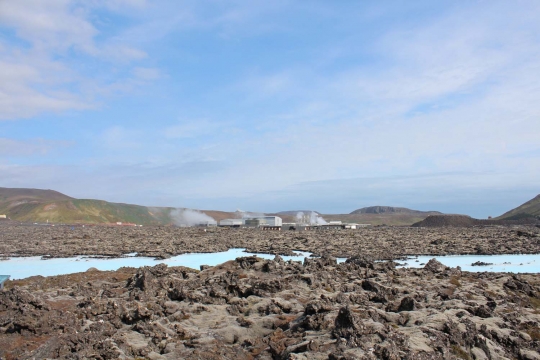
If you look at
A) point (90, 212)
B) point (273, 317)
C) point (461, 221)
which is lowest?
point (273, 317)

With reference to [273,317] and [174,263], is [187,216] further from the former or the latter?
[273,317]

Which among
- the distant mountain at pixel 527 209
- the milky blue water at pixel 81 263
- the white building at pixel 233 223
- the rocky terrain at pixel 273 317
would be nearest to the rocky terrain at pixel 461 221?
the distant mountain at pixel 527 209

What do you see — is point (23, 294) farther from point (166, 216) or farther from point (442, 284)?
point (166, 216)

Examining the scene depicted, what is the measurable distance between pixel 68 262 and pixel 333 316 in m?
20.1

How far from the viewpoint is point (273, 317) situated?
33.1ft

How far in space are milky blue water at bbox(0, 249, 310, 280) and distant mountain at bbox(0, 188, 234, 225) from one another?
208ft

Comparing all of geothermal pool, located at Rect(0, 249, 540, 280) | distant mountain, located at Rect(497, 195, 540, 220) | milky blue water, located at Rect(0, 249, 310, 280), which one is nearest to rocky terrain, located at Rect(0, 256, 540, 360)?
geothermal pool, located at Rect(0, 249, 540, 280)

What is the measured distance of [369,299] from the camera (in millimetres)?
11234

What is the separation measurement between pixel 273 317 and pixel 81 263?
674 inches

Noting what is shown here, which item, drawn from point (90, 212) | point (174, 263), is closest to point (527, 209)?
point (174, 263)

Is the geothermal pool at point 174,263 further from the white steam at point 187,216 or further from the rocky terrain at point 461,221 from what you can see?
the white steam at point 187,216

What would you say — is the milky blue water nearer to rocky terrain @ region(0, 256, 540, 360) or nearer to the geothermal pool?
the geothermal pool

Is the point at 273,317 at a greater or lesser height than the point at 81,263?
greater

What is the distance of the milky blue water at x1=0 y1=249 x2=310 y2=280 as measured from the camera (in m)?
20.9
